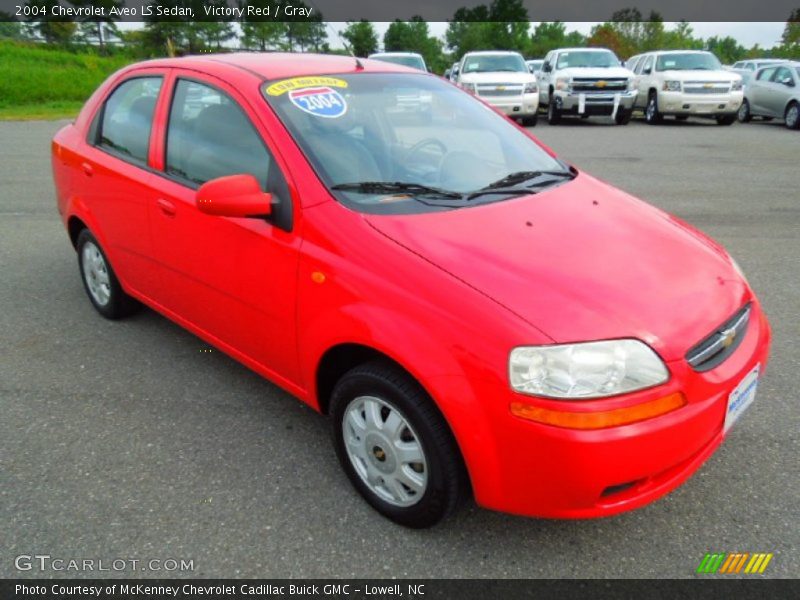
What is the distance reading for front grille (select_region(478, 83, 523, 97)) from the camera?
1518 centimetres

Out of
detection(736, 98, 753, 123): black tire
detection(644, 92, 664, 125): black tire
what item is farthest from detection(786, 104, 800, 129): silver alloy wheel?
detection(644, 92, 664, 125): black tire

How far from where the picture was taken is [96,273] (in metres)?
4.32

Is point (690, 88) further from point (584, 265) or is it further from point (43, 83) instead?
point (43, 83)

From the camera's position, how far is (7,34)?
41406 millimetres

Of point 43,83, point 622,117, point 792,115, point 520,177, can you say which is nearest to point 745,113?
point 792,115

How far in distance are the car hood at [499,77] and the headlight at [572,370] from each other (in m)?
14.2

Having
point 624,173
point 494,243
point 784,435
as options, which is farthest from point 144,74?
point 624,173

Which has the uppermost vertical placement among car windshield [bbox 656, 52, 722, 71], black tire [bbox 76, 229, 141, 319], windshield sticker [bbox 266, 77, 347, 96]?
car windshield [bbox 656, 52, 722, 71]

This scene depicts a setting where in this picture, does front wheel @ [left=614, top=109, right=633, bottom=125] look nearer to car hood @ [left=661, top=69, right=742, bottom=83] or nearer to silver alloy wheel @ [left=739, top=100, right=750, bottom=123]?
car hood @ [left=661, top=69, right=742, bottom=83]

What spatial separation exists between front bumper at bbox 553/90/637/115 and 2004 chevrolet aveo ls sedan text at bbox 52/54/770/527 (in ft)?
43.4

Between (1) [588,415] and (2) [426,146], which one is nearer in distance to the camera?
(1) [588,415]

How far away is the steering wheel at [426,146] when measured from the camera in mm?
2940

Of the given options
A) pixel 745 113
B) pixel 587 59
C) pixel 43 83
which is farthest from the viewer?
pixel 43 83

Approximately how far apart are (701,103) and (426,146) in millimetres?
14472
